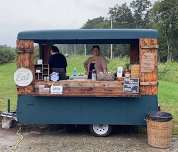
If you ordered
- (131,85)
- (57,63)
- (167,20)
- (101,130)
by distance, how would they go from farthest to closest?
(167,20) < (57,63) < (101,130) < (131,85)

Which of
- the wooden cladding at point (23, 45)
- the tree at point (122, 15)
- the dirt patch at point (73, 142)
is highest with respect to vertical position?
the tree at point (122, 15)

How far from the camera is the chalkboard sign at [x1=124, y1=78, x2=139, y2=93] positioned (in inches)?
403

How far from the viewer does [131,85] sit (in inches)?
404

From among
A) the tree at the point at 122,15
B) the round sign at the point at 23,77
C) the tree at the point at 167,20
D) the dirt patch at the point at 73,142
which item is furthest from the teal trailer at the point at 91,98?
the tree at the point at 122,15

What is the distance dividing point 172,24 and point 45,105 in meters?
47.3

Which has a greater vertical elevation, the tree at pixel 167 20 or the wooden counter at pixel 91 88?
the tree at pixel 167 20

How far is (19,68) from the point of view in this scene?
34.5 feet

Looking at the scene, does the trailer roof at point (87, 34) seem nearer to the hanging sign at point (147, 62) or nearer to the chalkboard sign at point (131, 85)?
the hanging sign at point (147, 62)

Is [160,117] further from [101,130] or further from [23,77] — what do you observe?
[23,77]

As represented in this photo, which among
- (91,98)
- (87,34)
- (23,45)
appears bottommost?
(91,98)

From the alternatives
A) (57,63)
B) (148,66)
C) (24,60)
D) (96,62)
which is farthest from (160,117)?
(24,60)

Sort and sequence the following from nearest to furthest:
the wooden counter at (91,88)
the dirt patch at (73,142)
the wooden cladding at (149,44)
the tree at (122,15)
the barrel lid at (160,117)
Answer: the dirt patch at (73,142)
the barrel lid at (160,117)
the wooden cladding at (149,44)
the wooden counter at (91,88)
the tree at (122,15)

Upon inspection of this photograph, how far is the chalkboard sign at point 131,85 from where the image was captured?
33.6 feet

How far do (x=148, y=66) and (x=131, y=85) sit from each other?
0.53m
